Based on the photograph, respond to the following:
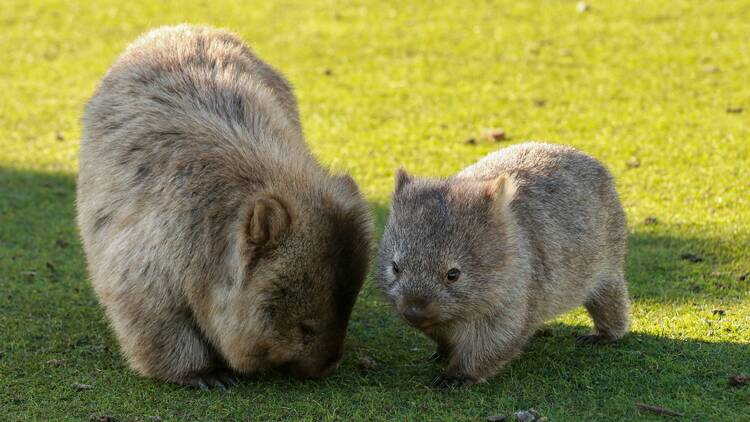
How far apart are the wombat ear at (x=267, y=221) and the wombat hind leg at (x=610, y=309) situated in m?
2.09

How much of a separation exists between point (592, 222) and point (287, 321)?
201 centimetres

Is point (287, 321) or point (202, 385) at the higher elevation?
point (287, 321)

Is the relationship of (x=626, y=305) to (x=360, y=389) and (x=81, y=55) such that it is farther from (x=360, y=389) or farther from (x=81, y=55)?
(x=81, y=55)

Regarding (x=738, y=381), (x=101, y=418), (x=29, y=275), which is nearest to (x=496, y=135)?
(x=29, y=275)

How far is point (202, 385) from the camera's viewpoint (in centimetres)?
539

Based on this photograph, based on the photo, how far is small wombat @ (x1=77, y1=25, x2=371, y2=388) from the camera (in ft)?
16.4

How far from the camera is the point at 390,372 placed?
18.6 feet

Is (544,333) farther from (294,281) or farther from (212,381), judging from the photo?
(212,381)

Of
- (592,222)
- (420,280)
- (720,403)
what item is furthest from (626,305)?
(420,280)

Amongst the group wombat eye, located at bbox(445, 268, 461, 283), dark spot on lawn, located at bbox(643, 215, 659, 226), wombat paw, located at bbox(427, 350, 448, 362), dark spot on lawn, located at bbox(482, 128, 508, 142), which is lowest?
wombat paw, located at bbox(427, 350, 448, 362)

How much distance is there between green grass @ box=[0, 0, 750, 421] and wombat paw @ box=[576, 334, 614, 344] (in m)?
0.13

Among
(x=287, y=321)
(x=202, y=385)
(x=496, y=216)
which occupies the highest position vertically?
(x=496, y=216)

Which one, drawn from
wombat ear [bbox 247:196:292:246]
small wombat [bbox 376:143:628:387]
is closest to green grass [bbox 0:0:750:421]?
small wombat [bbox 376:143:628:387]

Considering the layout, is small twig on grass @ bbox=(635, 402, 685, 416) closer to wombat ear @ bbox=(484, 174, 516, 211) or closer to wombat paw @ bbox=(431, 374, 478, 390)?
wombat paw @ bbox=(431, 374, 478, 390)
